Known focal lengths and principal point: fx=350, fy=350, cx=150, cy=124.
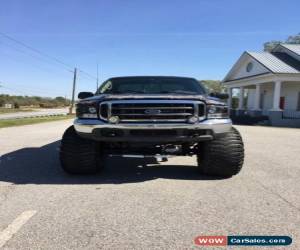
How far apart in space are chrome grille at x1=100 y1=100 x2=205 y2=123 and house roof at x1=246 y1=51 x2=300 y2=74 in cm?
2287

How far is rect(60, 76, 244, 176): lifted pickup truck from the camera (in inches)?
191

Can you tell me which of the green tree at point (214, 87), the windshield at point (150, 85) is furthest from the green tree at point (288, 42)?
the windshield at point (150, 85)

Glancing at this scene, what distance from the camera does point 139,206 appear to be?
3920 millimetres

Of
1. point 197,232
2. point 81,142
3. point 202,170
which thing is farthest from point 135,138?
point 197,232

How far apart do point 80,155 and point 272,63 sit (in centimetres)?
2569

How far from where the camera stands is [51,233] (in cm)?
309

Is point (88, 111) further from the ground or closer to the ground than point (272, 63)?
closer to the ground

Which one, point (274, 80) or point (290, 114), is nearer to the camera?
point (274, 80)

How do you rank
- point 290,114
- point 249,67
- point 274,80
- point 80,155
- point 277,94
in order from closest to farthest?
point 80,155
point 277,94
point 274,80
point 290,114
point 249,67

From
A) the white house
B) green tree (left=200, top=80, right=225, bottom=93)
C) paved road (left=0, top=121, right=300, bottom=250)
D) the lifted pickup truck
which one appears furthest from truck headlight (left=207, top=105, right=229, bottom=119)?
the white house

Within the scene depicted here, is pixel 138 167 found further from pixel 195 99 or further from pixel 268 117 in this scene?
pixel 268 117

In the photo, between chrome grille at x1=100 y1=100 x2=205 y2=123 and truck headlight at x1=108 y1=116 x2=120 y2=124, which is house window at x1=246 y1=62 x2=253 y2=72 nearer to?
chrome grille at x1=100 y1=100 x2=205 y2=123

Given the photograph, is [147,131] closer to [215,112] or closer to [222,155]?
[215,112]

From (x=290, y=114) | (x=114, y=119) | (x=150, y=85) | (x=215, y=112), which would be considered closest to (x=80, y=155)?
(x=114, y=119)
